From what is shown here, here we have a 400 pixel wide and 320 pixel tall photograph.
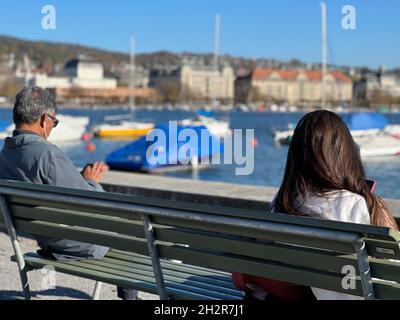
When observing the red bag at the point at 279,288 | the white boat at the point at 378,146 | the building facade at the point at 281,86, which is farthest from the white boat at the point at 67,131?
the building facade at the point at 281,86

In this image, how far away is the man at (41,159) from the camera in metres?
3.89

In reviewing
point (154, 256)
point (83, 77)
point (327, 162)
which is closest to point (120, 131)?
point (154, 256)

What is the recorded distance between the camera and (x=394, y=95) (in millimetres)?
164875

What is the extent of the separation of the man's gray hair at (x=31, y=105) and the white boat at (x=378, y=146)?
30.0 metres

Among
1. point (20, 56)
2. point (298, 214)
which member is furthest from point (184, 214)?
point (20, 56)

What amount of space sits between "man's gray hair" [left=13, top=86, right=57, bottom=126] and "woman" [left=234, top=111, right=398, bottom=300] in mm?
1780

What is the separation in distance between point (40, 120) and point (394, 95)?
549ft

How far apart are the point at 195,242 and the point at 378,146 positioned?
32.0 m

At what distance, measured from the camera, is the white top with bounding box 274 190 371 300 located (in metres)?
2.66

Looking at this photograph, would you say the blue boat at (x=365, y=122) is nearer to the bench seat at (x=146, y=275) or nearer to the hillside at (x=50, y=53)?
the bench seat at (x=146, y=275)

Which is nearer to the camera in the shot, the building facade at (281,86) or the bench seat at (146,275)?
the bench seat at (146,275)

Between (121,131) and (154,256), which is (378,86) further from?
(154,256)
